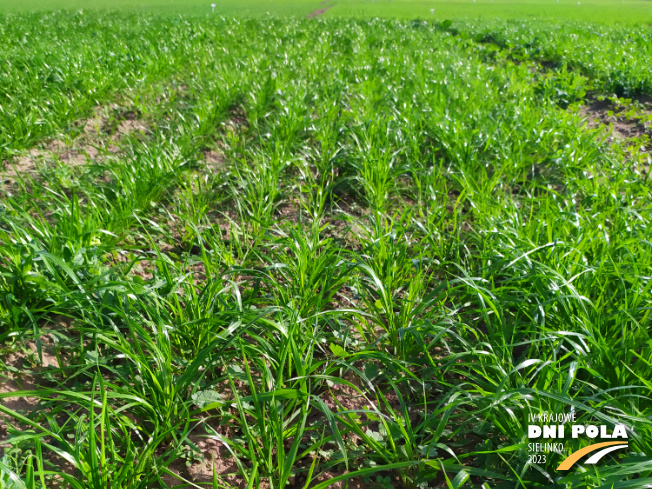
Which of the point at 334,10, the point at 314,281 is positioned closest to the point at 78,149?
the point at 314,281

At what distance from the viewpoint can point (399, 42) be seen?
9.78m

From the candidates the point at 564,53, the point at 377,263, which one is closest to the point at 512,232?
the point at 377,263

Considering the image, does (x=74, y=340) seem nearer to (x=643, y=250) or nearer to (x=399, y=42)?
(x=643, y=250)

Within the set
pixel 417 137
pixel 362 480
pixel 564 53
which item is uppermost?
pixel 564 53

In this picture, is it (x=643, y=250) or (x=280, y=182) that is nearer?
(x=643, y=250)

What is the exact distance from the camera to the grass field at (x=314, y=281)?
1.22 metres

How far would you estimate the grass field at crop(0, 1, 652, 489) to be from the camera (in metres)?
1.22

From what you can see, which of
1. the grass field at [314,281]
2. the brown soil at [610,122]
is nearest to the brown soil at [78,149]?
the grass field at [314,281]

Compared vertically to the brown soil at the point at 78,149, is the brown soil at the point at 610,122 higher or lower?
lower

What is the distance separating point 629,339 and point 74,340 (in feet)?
6.62

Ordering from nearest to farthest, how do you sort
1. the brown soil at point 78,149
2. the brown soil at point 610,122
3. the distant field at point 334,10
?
1. the brown soil at point 78,149
2. the brown soil at point 610,122
3. the distant field at point 334,10

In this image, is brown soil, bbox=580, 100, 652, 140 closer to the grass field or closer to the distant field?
the grass field

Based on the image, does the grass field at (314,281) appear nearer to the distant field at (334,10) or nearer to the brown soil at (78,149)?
the brown soil at (78,149)

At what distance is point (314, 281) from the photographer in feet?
6.21
